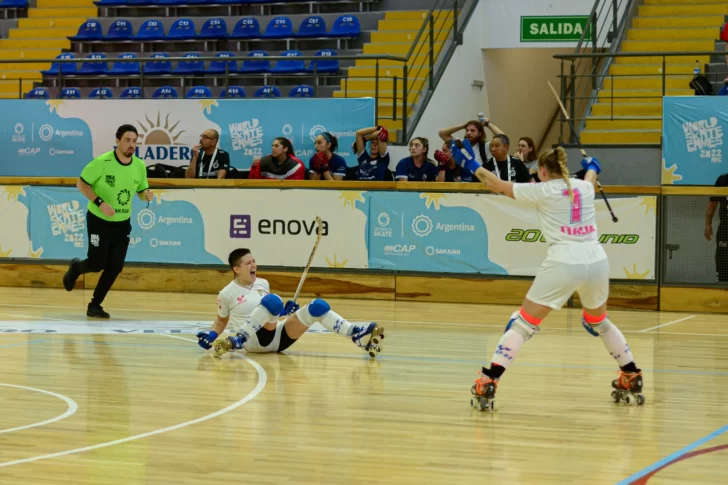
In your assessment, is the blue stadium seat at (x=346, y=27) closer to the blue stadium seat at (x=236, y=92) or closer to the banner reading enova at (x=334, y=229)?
the blue stadium seat at (x=236, y=92)

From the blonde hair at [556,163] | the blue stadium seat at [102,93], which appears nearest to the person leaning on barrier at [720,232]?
the blonde hair at [556,163]

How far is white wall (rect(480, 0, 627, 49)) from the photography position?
21266mm

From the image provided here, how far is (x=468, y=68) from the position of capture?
2105 centimetres

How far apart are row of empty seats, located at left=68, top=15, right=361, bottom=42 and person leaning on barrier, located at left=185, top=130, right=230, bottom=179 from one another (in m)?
5.32

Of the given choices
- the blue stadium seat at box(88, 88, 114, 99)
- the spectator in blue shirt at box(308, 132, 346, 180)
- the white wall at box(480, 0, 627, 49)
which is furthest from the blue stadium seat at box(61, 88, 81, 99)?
the white wall at box(480, 0, 627, 49)

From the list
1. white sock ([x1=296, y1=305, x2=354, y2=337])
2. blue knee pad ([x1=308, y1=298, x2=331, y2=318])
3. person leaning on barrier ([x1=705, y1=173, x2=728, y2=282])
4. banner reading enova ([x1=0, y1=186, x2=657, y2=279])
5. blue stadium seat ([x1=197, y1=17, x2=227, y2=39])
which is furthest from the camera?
blue stadium seat ([x1=197, y1=17, x2=227, y2=39])

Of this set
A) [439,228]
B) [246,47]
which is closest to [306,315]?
[439,228]

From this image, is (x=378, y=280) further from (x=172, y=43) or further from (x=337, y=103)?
(x=172, y=43)

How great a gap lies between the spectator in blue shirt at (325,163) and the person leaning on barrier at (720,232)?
5.23 meters

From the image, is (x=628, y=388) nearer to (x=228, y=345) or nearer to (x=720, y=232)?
(x=228, y=345)

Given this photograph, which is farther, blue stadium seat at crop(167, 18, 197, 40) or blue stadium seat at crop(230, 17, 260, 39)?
blue stadium seat at crop(167, 18, 197, 40)

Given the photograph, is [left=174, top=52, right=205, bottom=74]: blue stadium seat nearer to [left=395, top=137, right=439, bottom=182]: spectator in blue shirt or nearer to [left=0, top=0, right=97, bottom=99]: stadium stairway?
[left=0, top=0, right=97, bottom=99]: stadium stairway

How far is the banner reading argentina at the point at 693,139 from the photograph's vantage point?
1582cm

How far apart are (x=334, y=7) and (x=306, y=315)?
46.2ft
